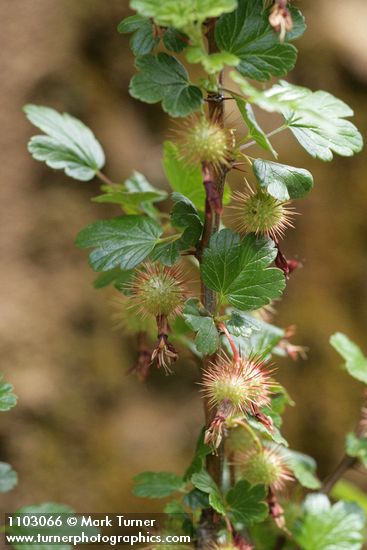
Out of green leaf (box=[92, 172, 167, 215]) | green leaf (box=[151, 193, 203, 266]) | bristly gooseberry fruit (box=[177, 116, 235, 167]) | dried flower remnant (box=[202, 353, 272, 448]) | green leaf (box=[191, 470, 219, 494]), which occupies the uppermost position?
green leaf (box=[92, 172, 167, 215])

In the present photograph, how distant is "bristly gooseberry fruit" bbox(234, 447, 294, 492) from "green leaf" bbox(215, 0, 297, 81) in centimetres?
51

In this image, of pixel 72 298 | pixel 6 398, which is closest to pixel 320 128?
pixel 6 398

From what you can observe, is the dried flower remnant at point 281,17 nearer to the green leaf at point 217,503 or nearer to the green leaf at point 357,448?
the green leaf at point 217,503

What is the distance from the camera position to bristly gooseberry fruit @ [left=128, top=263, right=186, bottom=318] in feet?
2.55

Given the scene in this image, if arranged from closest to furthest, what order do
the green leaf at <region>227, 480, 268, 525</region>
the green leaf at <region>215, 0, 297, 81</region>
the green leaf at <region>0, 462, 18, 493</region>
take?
the green leaf at <region>215, 0, 297, 81</region> → the green leaf at <region>227, 480, 268, 525</region> → the green leaf at <region>0, 462, 18, 493</region>

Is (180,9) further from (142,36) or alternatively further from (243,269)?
(243,269)

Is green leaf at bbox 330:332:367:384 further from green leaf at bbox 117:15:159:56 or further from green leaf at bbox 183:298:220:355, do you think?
green leaf at bbox 117:15:159:56

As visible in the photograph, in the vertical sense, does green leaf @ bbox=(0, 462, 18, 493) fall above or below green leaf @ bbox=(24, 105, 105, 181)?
below

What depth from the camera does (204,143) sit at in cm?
68

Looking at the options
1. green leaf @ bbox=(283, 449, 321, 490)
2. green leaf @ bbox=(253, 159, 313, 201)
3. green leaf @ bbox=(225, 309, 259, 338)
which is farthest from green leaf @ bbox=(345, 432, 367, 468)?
green leaf @ bbox=(253, 159, 313, 201)

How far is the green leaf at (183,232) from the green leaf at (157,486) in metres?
0.34

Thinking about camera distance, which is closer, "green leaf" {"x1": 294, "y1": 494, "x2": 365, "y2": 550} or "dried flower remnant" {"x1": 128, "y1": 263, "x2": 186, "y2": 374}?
"dried flower remnant" {"x1": 128, "y1": 263, "x2": 186, "y2": 374}

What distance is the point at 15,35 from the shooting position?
1439mm

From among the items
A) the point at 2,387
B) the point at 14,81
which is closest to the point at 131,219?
the point at 2,387
